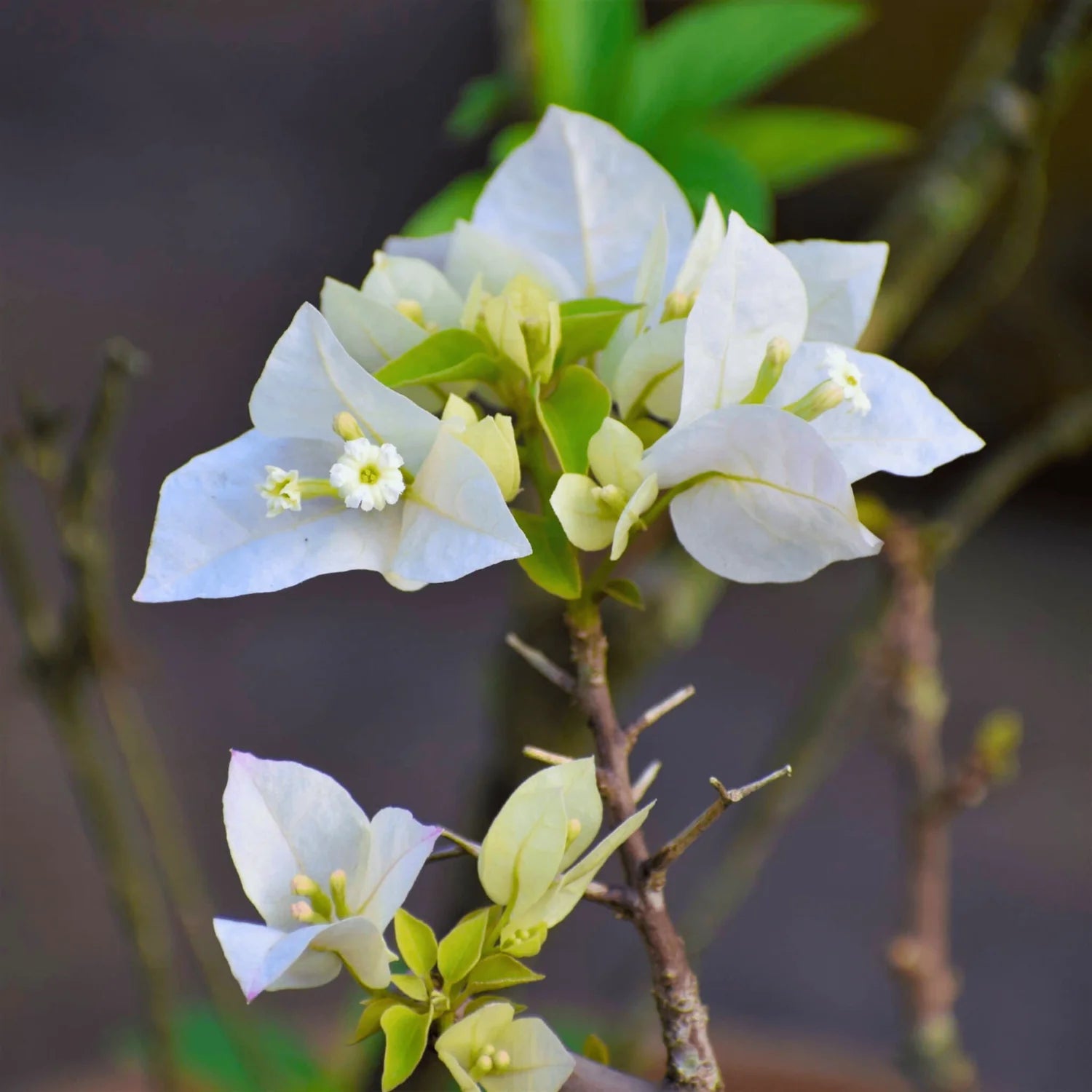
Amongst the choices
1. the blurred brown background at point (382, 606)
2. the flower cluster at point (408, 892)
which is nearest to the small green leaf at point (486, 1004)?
the flower cluster at point (408, 892)

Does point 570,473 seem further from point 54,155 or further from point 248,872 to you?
point 54,155

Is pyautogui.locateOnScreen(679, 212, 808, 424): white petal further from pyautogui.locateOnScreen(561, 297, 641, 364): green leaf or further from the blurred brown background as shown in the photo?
the blurred brown background

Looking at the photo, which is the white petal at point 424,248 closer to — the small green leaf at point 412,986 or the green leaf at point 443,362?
the green leaf at point 443,362

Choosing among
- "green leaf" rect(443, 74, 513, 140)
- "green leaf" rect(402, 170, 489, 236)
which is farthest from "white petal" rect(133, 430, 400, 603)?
"green leaf" rect(443, 74, 513, 140)

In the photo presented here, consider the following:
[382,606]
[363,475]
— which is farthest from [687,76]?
[382,606]

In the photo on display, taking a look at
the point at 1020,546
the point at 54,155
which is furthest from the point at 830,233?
the point at 54,155
